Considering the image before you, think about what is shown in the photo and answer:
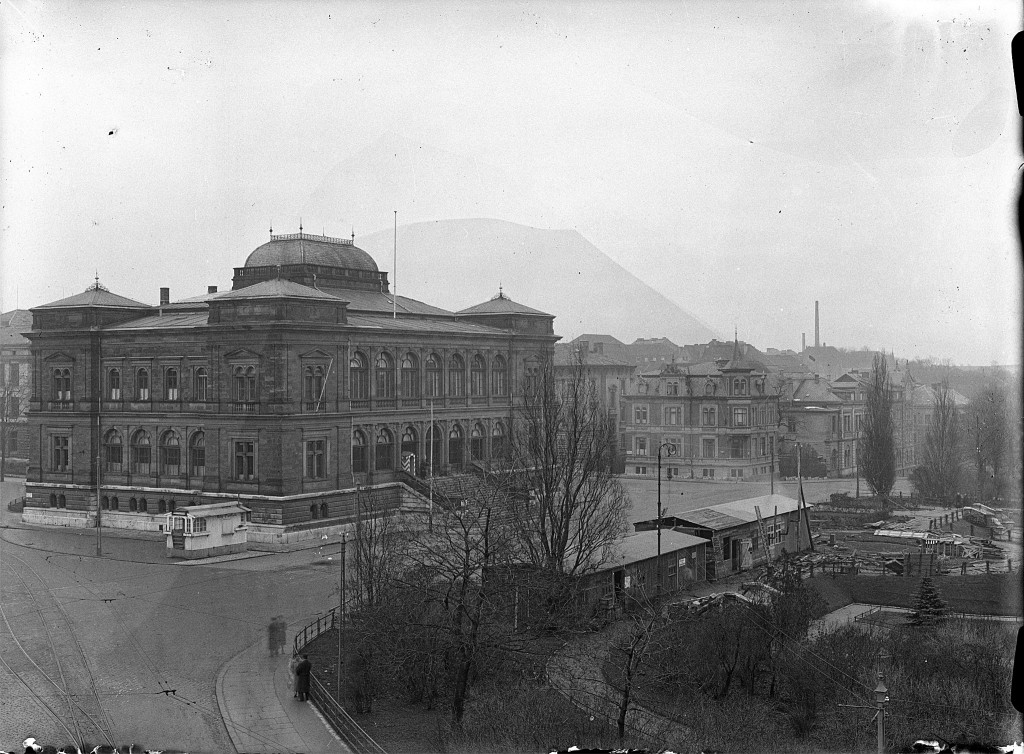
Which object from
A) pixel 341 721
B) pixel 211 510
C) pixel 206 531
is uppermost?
pixel 211 510

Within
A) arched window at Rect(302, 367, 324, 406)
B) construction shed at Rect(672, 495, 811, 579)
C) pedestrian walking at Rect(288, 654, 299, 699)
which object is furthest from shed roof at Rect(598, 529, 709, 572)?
arched window at Rect(302, 367, 324, 406)

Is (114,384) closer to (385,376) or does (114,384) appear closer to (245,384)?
(245,384)

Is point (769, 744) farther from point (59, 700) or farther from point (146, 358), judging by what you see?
point (146, 358)

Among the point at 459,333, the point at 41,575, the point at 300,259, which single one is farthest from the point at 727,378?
the point at 41,575

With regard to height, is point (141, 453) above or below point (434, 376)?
below

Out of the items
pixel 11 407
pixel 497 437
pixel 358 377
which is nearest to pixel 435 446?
pixel 497 437

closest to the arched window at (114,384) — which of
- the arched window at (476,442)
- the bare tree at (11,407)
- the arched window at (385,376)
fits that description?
the bare tree at (11,407)
